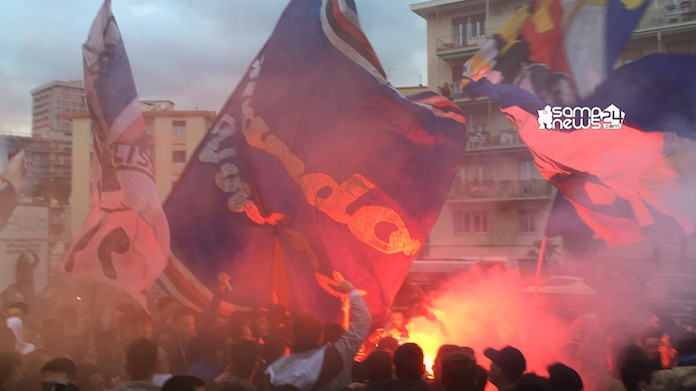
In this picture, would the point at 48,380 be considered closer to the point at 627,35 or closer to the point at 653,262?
the point at 627,35

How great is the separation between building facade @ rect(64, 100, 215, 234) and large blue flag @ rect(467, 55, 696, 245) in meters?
3.04

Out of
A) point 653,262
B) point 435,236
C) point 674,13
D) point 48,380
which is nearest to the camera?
point 48,380

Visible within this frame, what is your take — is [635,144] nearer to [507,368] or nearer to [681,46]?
[681,46]

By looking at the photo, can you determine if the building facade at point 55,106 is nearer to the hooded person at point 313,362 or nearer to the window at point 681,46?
the hooded person at point 313,362

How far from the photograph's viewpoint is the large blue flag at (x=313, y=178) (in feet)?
16.5

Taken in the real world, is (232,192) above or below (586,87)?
below

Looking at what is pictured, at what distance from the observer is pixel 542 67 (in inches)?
219

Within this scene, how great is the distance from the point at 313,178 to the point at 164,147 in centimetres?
186

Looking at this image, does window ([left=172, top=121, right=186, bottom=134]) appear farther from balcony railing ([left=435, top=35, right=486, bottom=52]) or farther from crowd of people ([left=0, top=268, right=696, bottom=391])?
balcony railing ([left=435, top=35, right=486, bottom=52])

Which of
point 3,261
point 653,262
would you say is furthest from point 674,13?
point 3,261

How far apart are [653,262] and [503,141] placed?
89.2 inches

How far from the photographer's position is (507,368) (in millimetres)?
2773

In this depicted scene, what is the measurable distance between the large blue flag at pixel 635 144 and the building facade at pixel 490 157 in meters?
1.29

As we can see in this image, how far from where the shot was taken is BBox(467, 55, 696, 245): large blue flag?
17.2 ft
